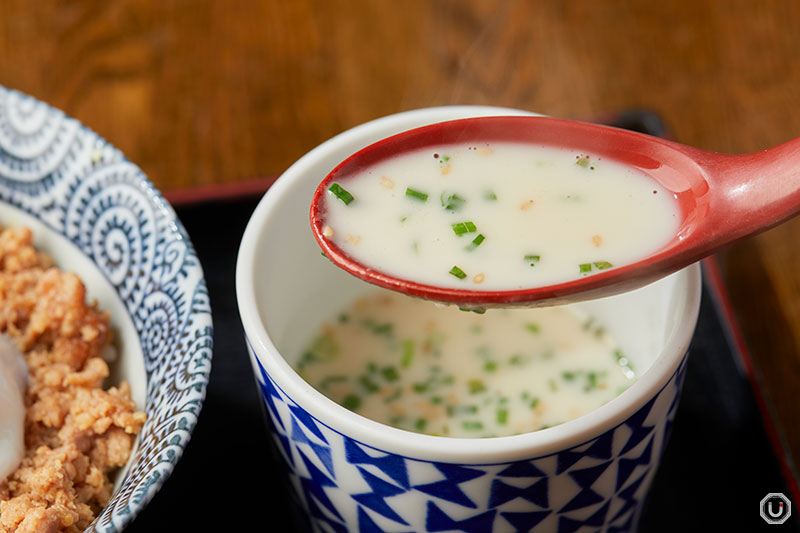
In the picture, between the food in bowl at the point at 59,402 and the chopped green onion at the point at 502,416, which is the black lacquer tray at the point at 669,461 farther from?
the chopped green onion at the point at 502,416

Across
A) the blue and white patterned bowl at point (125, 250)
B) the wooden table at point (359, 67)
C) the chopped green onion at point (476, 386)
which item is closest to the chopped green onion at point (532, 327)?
the chopped green onion at point (476, 386)

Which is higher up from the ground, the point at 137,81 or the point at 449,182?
the point at 449,182

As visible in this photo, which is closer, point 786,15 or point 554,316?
point 554,316

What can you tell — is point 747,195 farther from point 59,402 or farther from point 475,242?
point 59,402

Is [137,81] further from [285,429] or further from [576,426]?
[576,426]

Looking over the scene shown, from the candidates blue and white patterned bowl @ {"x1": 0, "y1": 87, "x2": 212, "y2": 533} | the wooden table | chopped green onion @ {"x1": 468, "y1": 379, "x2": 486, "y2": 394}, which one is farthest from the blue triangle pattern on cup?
the wooden table

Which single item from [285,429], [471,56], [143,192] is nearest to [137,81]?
[471,56]

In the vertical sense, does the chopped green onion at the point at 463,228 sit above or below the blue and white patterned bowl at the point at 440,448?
above
